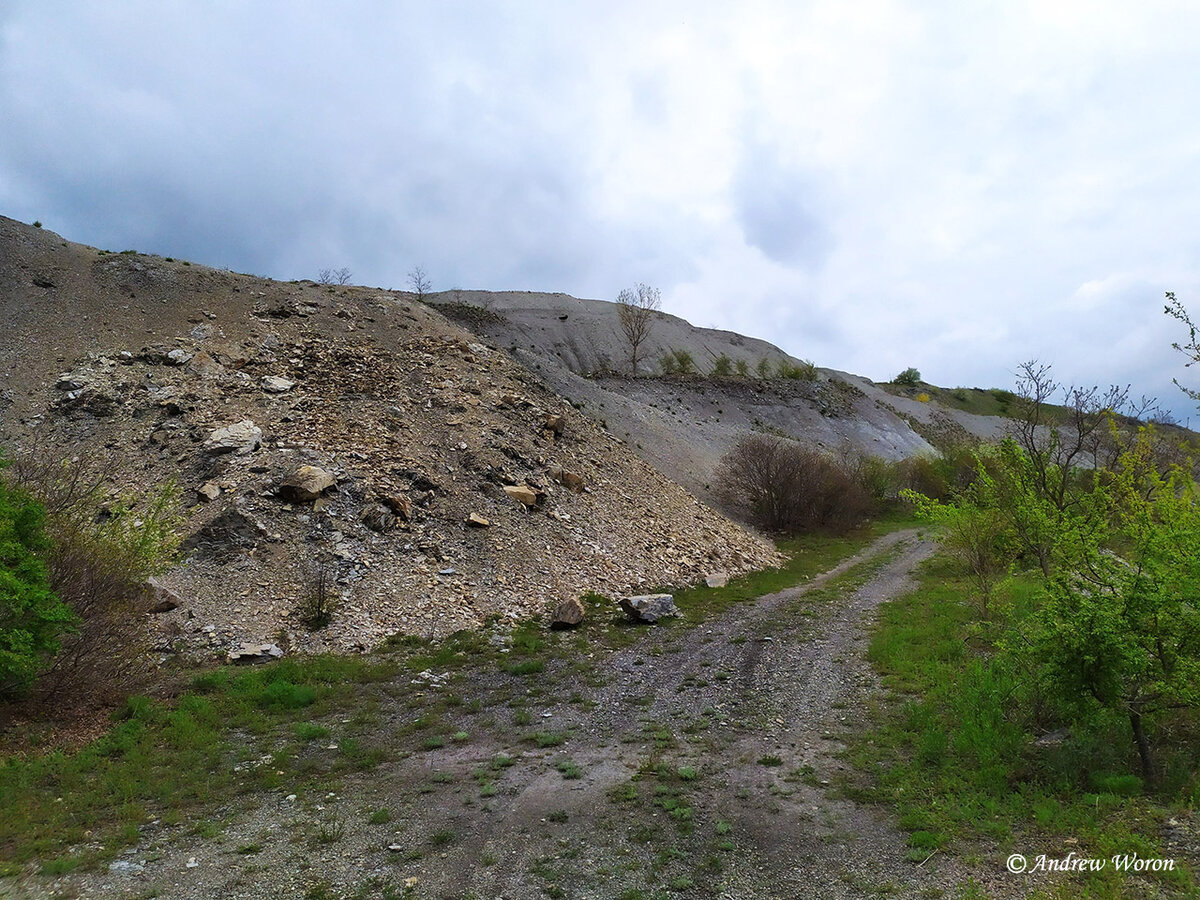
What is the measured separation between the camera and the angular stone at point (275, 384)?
20.2m

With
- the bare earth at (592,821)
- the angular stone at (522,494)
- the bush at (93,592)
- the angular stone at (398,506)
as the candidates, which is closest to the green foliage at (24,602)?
the bush at (93,592)

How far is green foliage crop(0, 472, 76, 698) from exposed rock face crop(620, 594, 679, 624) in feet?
35.5

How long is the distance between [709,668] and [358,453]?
11.4 meters

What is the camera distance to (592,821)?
21.5 feet

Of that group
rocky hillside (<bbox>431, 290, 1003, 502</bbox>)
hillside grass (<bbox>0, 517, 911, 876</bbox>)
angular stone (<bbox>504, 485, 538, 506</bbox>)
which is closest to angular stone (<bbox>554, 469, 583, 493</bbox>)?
angular stone (<bbox>504, 485, 538, 506</bbox>)

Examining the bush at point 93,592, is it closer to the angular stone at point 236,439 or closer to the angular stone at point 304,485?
the angular stone at point 304,485

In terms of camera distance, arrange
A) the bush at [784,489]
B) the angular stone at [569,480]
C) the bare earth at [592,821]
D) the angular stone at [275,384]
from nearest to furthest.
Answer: the bare earth at [592,821] → the angular stone at [275,384] → the angular stone at [569,480] → the bush at [784,489]

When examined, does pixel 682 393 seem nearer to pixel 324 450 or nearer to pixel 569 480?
pixel 569 480

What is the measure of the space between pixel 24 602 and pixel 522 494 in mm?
12556

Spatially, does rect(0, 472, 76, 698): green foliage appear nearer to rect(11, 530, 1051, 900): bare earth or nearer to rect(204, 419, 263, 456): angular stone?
rect(11, 530, 1051, 900): bare earth

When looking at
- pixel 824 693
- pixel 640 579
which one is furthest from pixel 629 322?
pixel 824 693

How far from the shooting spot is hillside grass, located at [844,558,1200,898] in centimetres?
554

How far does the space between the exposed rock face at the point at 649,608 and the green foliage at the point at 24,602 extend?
10.8m

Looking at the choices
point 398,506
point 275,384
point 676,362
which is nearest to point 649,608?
point 398,506
